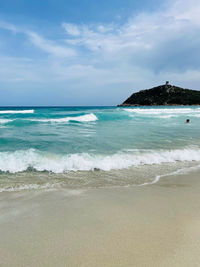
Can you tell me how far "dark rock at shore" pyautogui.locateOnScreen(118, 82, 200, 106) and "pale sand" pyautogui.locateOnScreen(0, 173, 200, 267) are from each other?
10590cm

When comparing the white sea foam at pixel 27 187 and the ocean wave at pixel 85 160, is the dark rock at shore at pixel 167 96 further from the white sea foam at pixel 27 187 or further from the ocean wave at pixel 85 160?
the white sea foam at pixel 27 187

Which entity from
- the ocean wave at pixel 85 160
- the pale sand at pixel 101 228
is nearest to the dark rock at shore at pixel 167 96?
the ocean wave at pixel 85 160

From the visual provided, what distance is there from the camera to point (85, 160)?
5562mm

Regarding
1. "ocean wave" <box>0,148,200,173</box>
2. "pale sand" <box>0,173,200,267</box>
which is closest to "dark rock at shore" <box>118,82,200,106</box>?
"ocean wave" <box>0,148,200,173</box>

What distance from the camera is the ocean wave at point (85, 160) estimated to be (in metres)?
5.08

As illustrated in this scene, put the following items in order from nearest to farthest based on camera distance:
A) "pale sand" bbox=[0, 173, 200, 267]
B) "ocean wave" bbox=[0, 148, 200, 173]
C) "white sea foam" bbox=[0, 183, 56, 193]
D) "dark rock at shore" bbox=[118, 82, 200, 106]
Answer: "pale sand" bbox=[0, 173, 200, 267], "white sea foam" bbox=[0, 183, 56, 193], "ocean wave" bbox=[0, 148, 200, 173], "dark rock at shore" bbox=[118, 82, 200, 106]

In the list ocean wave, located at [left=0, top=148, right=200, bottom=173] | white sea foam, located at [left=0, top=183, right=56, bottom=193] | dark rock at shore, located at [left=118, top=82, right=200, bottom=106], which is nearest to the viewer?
white sea foam, located at [left=0, top=183, right=56, bottom=193]

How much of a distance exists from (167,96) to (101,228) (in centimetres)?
11228

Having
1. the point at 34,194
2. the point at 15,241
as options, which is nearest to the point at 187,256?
the point at 15,241

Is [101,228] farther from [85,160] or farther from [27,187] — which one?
[85,160]

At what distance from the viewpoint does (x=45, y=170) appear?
4926 millimetres

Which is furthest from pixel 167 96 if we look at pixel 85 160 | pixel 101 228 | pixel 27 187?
pixel 101 228

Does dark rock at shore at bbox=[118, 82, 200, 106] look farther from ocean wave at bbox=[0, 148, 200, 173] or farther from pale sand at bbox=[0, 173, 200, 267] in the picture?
pale sand at bbox=[0, 173, 200, 267]

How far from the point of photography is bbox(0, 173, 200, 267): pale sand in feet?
6.20
